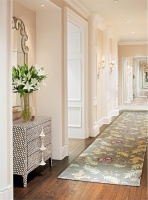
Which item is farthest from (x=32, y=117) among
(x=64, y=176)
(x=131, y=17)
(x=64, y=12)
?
(x=131, y=17)

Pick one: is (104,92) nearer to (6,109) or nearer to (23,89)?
(23,89)

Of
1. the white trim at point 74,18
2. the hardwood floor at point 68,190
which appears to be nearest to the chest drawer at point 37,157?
the hardwood floor at point 68,190

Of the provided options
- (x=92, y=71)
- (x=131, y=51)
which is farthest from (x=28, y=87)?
(x=131, y=51)

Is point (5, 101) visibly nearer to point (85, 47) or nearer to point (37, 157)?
point (37, 157)

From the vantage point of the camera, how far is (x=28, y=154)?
3742 mm

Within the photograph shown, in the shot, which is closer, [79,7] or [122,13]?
[79,7]

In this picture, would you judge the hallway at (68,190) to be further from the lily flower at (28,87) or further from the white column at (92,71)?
the white column at (92,71)

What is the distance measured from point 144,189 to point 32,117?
1.87 metres

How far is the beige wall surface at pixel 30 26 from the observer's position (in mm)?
4414

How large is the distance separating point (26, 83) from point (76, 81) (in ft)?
9.25

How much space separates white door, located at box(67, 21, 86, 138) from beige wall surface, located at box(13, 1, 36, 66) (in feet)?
5.95

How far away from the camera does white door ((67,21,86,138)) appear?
6551 millimetres

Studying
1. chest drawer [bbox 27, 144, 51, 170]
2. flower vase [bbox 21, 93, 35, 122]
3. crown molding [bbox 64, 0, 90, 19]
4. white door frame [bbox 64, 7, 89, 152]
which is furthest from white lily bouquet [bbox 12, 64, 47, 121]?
crown molding [bbox 64, 0, 90, 19]

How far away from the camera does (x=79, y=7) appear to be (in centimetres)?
585
